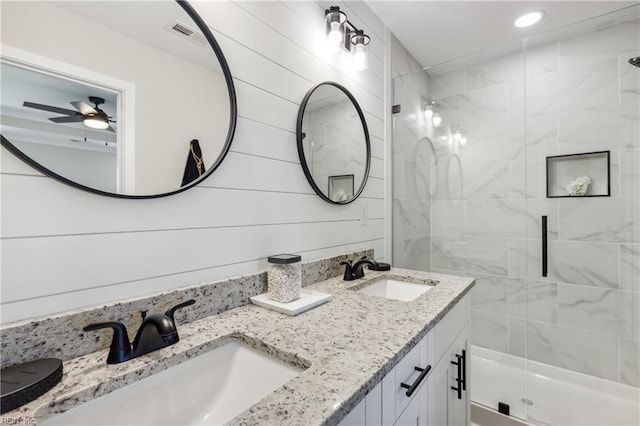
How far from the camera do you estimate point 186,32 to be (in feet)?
2.94

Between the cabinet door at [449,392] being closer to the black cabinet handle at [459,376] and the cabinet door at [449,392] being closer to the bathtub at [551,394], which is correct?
the black cabinet handle at [459,376]

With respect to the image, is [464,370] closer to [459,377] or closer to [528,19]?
[459,377]

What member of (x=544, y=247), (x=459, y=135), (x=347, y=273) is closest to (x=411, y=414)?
(x=347, y=273)

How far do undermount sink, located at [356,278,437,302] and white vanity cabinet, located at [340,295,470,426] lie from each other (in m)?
0.19

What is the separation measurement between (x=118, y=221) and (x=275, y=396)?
0.58 meters

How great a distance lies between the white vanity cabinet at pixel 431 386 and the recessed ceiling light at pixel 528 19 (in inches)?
73.8

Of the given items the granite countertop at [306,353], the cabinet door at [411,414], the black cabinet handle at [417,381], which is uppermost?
the granite countertop at [306,353]

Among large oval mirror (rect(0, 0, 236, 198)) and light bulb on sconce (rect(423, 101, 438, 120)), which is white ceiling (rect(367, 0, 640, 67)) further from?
large oval mirror (rect(0, 0, 236, 198))

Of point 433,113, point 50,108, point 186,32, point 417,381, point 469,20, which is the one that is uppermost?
point 469,20

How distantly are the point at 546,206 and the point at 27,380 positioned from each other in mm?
2676

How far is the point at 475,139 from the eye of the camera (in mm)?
2385

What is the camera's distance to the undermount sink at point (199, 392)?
1.98 feet

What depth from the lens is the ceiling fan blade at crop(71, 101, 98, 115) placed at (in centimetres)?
70

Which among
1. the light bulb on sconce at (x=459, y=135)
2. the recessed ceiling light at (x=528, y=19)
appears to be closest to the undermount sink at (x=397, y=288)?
the light bulb on sconce at (x=459, y=135)
